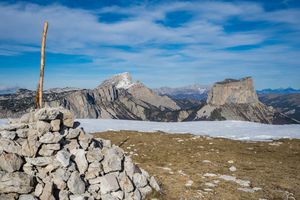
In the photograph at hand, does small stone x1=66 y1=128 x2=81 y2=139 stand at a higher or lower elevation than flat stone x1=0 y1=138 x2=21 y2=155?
higher

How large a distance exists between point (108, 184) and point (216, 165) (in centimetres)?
985

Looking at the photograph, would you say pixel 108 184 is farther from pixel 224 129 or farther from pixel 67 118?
pixel 224 129

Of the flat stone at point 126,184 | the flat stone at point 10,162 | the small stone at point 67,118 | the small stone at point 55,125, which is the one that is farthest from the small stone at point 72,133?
the flat stone at point 126,184

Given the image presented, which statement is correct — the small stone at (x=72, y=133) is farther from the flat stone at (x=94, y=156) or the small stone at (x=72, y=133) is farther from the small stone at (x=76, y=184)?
the small stone at (x=76, y=184)

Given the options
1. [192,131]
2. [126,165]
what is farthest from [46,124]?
[192,131]

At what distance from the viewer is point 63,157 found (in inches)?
621

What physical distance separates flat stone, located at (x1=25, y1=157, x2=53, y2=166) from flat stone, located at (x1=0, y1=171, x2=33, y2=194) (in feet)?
4.35

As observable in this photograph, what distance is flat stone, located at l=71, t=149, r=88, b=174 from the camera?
1645cm

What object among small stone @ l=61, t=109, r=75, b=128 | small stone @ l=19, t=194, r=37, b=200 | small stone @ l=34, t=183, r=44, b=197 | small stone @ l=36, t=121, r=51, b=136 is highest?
small stone @ l=61, t=109, r=75, b=128

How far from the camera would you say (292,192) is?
17.5 m

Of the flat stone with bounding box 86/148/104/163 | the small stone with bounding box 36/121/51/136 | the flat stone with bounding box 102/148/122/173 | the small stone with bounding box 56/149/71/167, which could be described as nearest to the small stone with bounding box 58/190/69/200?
the small stone with bounding box 56/149/71/167

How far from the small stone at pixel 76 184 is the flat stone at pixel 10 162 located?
2.42m

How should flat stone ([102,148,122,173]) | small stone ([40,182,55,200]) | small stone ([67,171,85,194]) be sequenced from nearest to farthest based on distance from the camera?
small stone ([40,182,55,200]) < small stone ([67,171,85,194]) < flat stone ([102,148,122,173])

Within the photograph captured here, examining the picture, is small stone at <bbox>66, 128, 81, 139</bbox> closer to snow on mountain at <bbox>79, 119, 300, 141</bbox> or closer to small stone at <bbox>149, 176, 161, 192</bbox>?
small stone at <bbox>149, 176, 161, 192</bbox>
